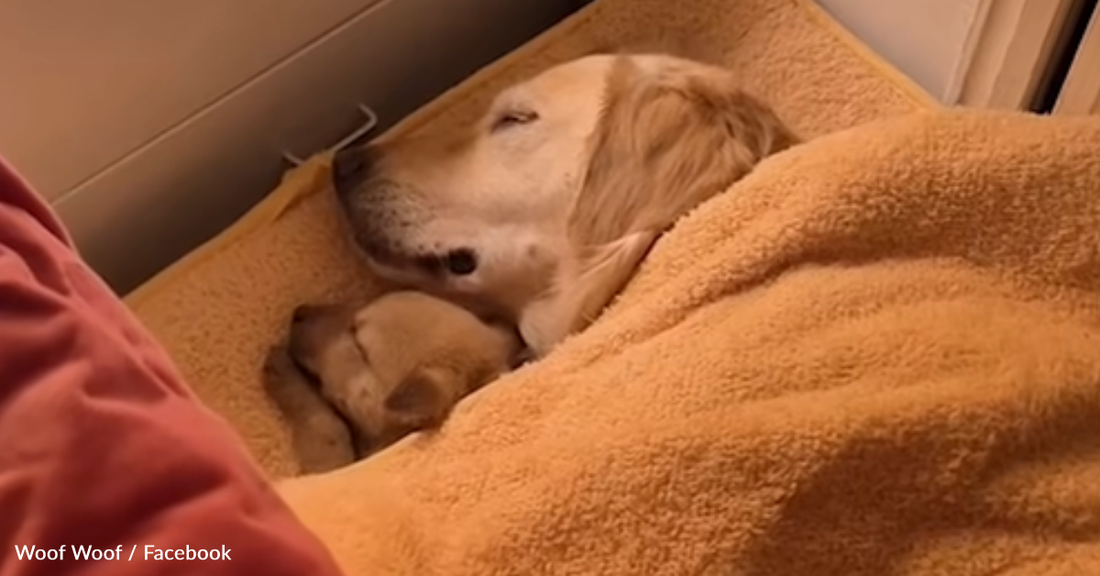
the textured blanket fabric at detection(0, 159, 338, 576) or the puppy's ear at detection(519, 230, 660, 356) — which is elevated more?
the textured blanket fabric at detection(0, 159, 338, 576)

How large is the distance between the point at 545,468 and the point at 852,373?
0.22 meters

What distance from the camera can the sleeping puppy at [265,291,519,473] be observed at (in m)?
1.14

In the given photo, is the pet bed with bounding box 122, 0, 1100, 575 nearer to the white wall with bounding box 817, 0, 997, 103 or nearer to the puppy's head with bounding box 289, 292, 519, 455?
the puppy's head with bounding box 289, 292, 519, 455

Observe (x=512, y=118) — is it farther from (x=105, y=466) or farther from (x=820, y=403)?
(x=105, y=466)

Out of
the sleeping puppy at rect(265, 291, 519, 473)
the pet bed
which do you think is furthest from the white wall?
the sleeping puppy at rect(265, 291, 519, 473)

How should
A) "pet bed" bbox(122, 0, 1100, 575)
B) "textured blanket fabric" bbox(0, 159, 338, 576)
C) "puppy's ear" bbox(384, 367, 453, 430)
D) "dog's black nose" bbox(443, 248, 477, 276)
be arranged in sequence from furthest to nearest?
"dog's black nose" bbox(443, 248, 477, 276), "puppy's ear" bbox(384, 367, 453, 430), "pet bed" bbox(122, 0, 1100, 575), "textured blanket fabric" bbox(0, 159, 338, 576)

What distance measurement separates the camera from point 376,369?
3.90ft

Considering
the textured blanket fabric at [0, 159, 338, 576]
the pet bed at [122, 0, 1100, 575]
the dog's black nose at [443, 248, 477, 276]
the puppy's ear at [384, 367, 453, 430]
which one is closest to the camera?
the textured blanket fabric at [0, 159, 338, 576]

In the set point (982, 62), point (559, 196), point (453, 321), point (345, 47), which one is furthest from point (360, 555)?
point (982, 62)

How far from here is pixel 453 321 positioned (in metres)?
1.19

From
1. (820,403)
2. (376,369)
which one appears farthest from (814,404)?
(376,369)

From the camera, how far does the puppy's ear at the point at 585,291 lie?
1186 millimetres

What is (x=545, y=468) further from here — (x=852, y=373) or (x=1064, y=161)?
(x=1064, y=161)

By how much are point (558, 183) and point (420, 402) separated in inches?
8.5
